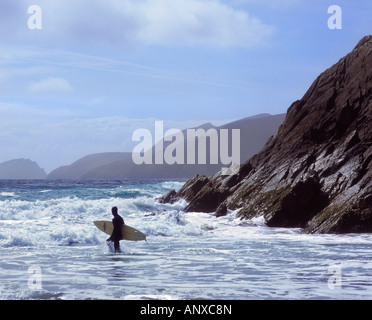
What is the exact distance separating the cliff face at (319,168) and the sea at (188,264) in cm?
127

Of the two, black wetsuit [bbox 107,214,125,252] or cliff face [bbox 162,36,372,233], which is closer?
black wetsuit [bbox 107,214,125,252]

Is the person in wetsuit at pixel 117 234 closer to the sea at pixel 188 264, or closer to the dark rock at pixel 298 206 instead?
the sea at pixel 188 264

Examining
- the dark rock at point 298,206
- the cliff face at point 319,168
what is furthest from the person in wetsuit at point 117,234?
the dark rock at point 298,206

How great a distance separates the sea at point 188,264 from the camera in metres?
11.5

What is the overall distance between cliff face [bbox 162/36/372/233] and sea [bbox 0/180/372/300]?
4.17ft

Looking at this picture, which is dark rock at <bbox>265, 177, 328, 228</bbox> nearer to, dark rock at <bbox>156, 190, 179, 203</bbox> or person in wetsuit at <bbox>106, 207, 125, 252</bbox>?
person in wetsuit at <bbox>106, 207, 125, 252</bbox>

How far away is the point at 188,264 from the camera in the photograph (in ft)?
51.5

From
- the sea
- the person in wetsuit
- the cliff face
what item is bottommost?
the sea

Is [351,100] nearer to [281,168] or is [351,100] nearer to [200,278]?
[281,168]

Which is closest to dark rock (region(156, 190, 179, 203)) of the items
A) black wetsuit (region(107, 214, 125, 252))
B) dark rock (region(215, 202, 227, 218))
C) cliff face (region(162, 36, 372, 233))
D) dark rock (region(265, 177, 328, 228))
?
cliff face (region(162, 36, 372, 233))

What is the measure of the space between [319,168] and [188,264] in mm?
14567

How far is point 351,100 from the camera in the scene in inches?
1272

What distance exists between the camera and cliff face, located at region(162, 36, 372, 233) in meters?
23.8
